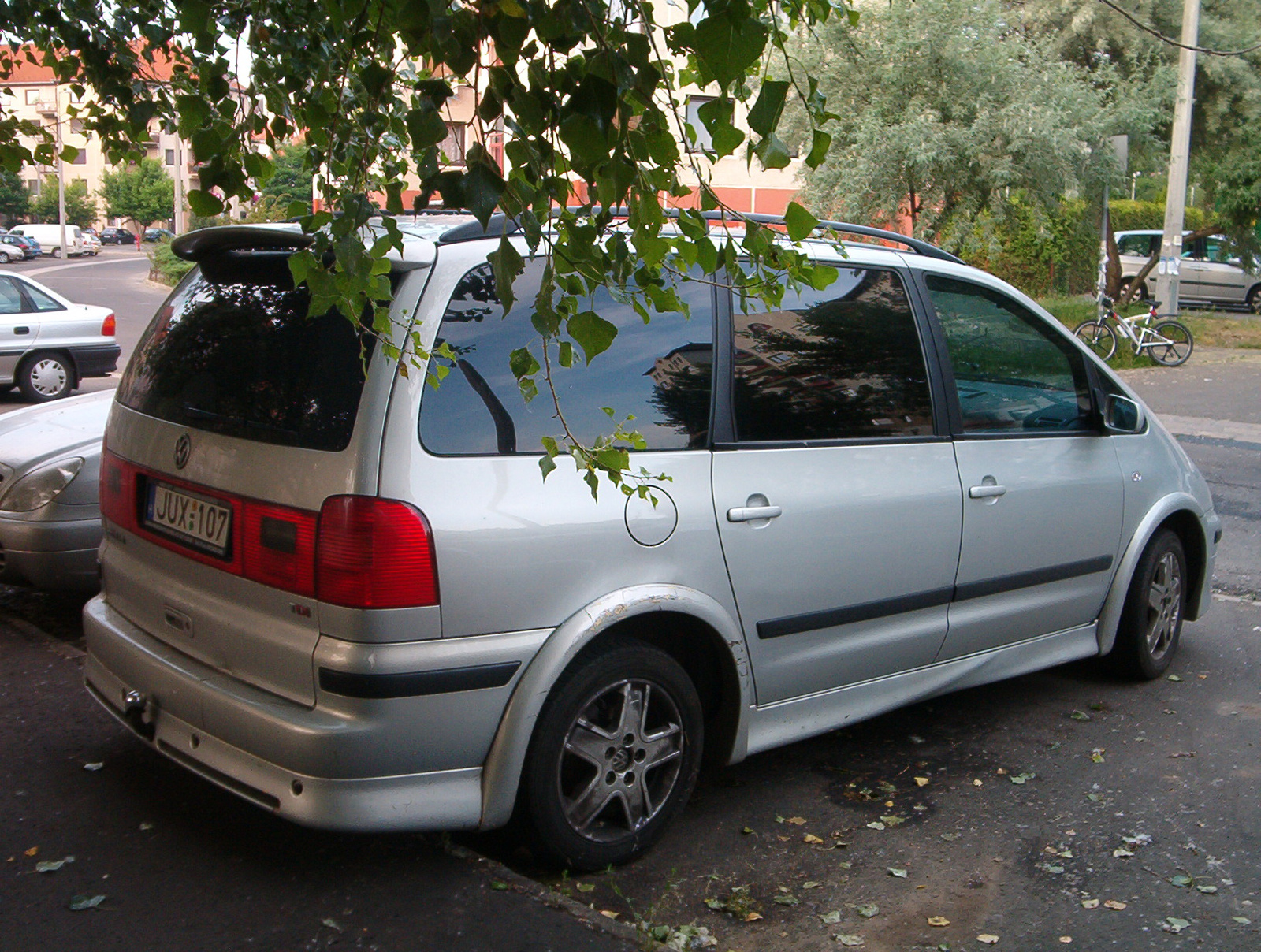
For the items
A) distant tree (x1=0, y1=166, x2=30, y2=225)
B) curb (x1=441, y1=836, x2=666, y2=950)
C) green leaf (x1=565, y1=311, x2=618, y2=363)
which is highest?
distant tree (x1=0, y1=166, x2=30, y2=225)

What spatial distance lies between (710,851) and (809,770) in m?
0.76

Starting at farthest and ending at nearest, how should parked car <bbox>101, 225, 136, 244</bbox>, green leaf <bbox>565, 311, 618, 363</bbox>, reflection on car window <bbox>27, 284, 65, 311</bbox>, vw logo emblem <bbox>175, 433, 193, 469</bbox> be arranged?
parked car <bbox>101, 225, 136, 244</bbox>
reflection on car window <bbox>27, 284, 65, 311</bbox>
vw logo emblem <bbox>175, 433, 193, 469</bbox>
green leaf <bbox>565, 311, 618, 363</bbox>

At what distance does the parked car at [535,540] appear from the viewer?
3016 millimetres

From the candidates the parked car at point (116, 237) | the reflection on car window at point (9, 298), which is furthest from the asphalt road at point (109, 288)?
the parked car at point (116, 237)

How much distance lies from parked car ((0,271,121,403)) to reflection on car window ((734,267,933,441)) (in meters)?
12.9

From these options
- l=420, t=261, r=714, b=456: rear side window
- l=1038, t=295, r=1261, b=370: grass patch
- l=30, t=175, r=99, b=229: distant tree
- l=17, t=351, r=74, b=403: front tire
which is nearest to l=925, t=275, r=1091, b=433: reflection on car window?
l=420, t=261, r=714, b=456: rear side window

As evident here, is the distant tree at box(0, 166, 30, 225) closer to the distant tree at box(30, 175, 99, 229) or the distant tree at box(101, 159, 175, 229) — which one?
the distant tree at box(30, 175, 99, 229)

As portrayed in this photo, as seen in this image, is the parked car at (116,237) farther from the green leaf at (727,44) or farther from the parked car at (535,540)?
the green leaf at (727,44)

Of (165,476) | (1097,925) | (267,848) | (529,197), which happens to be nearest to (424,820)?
(267,848)

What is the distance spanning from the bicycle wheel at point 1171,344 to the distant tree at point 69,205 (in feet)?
298

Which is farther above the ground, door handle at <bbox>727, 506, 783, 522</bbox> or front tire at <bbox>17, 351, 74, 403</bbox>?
door handle at <bbox>727, 506, 783, 522</bbox>

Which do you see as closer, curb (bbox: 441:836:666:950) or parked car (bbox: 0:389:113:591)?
curb (bbox: 441:836:666:950)

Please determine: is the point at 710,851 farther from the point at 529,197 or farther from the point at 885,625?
the point at 529,197

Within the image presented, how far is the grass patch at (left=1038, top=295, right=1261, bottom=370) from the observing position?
58.8ft
